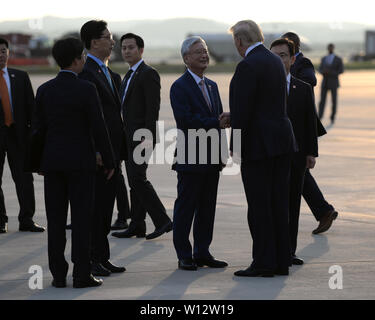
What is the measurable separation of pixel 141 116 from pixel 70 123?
2.37 m

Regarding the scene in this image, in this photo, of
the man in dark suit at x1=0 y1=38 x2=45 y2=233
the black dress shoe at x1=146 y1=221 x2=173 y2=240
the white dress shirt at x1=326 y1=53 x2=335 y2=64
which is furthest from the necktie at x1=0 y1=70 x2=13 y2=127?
the white dress shirt at x1=326 y1=53 x2=335 y2=64

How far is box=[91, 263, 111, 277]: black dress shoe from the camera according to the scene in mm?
7379

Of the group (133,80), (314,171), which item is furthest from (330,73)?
(133,80)

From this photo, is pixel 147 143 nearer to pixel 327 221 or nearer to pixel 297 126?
pixel 297 126

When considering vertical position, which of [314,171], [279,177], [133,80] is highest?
[133,80]

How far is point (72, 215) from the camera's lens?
22.8 feet

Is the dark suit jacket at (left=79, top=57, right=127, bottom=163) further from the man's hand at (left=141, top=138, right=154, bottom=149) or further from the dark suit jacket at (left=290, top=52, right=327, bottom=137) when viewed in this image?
the dark suit jacket at (left=290, top=52, right=327, bottom=137)

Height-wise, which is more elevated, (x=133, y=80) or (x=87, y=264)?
(x=133, y=80)

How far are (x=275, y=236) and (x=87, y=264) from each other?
1.52 meters

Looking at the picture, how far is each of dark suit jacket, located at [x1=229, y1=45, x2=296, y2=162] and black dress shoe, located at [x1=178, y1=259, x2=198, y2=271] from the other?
3.34ft

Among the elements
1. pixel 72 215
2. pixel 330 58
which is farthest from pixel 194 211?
pixel 330 58

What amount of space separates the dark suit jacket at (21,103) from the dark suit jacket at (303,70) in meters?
2.68
